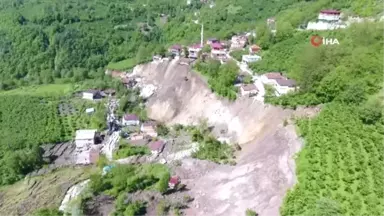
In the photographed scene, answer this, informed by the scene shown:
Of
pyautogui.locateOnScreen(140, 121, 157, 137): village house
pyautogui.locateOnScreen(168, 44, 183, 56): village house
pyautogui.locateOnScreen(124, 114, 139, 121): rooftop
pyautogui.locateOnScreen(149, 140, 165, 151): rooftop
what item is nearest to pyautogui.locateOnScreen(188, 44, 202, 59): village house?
pyautogui.locateOnScreen(168, 44, 183, 56): village house

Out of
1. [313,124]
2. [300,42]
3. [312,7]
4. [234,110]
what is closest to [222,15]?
[312,7]

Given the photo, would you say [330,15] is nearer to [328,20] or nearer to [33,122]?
[328,20]

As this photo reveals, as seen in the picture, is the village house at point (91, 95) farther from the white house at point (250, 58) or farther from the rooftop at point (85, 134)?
the white house at point (250, 58)

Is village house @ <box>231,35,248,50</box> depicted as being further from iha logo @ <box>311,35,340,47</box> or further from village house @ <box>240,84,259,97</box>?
village house @ <box>240,84,259,97</box>

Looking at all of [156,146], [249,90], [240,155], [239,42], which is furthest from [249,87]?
[239,42]

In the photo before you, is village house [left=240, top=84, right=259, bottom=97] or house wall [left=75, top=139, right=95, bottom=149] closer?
village house [left=240, top=84, right=259, bottom=97]
